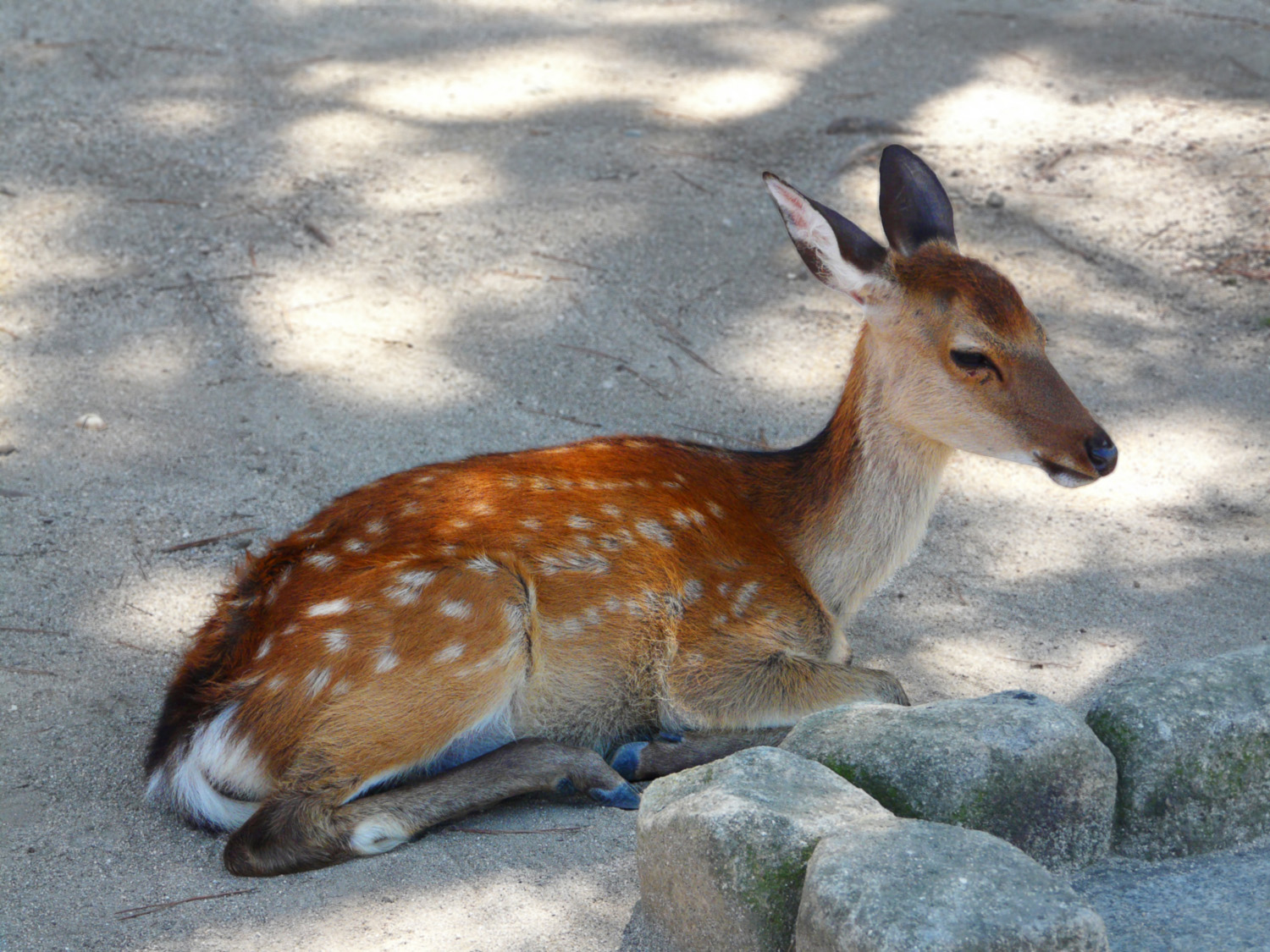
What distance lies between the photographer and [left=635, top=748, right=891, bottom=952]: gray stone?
93.7 inches

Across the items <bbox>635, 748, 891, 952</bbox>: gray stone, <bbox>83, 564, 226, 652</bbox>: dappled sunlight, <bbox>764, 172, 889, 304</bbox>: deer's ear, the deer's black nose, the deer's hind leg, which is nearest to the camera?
<bbox>635, 748, 891, 952</bbox>: gray stone

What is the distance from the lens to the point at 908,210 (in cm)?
396

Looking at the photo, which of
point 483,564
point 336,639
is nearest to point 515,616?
point 483,564

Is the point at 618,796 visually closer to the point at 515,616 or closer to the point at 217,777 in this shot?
the point at 515,616

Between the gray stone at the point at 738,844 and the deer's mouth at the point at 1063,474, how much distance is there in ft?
4.31

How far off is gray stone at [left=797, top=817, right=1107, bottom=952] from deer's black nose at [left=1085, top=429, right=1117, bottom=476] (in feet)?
4.80

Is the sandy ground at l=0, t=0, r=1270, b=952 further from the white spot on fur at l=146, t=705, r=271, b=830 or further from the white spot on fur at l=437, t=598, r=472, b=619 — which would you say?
the white spot on fur at l=437, t=598, r=472, b=619

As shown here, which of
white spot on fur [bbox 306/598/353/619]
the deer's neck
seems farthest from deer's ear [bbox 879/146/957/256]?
white spot on fur [bbox 306/598/353/619]

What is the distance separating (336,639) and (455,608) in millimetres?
276

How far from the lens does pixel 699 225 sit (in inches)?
236

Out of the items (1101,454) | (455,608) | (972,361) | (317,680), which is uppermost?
(972,361)

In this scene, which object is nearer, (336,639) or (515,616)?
(336,639)

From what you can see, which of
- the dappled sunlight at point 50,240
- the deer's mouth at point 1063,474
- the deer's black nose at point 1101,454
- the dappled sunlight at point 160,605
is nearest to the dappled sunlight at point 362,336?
the dappled sunlight at point 50,240

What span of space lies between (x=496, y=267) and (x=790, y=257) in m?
1.24
